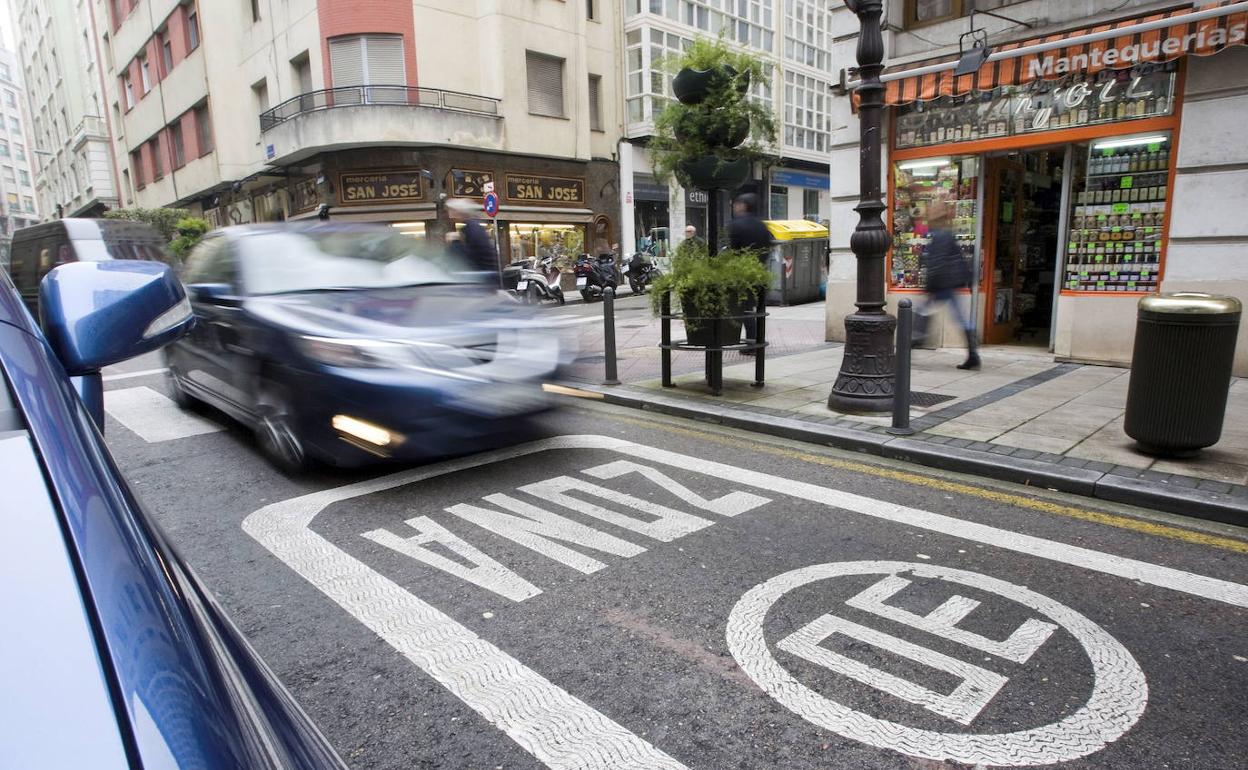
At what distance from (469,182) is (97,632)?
2381 centimetres

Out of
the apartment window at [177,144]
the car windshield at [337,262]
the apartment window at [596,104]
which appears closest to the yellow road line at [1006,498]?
the car windshield at [337,262]

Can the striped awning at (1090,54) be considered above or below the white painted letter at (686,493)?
above

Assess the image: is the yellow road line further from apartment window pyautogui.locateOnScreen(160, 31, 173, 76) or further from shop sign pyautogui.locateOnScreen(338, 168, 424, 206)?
apartment window pyautogui.locateOnScreen(160, 31, 173, 76)

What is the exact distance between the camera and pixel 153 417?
273 inches

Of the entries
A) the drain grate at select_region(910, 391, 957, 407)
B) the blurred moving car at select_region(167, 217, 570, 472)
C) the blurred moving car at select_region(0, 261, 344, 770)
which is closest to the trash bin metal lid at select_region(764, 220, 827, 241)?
the drain grate at select_region(910, 391, 957, 407)

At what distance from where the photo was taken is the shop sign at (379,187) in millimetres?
22906

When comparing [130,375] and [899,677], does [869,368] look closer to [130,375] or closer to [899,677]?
[899,677]

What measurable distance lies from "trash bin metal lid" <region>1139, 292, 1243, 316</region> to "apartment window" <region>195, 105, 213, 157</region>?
32.8m

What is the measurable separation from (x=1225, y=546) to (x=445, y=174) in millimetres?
22306

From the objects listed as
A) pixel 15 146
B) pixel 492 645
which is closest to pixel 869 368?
pixel 492 645

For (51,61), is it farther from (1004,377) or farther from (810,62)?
(1004,377)

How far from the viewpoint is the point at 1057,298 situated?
8852mm

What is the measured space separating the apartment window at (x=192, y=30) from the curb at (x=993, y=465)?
101 feet

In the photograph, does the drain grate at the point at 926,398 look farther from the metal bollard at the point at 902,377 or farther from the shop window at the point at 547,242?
the shop window at the point at 547,242
